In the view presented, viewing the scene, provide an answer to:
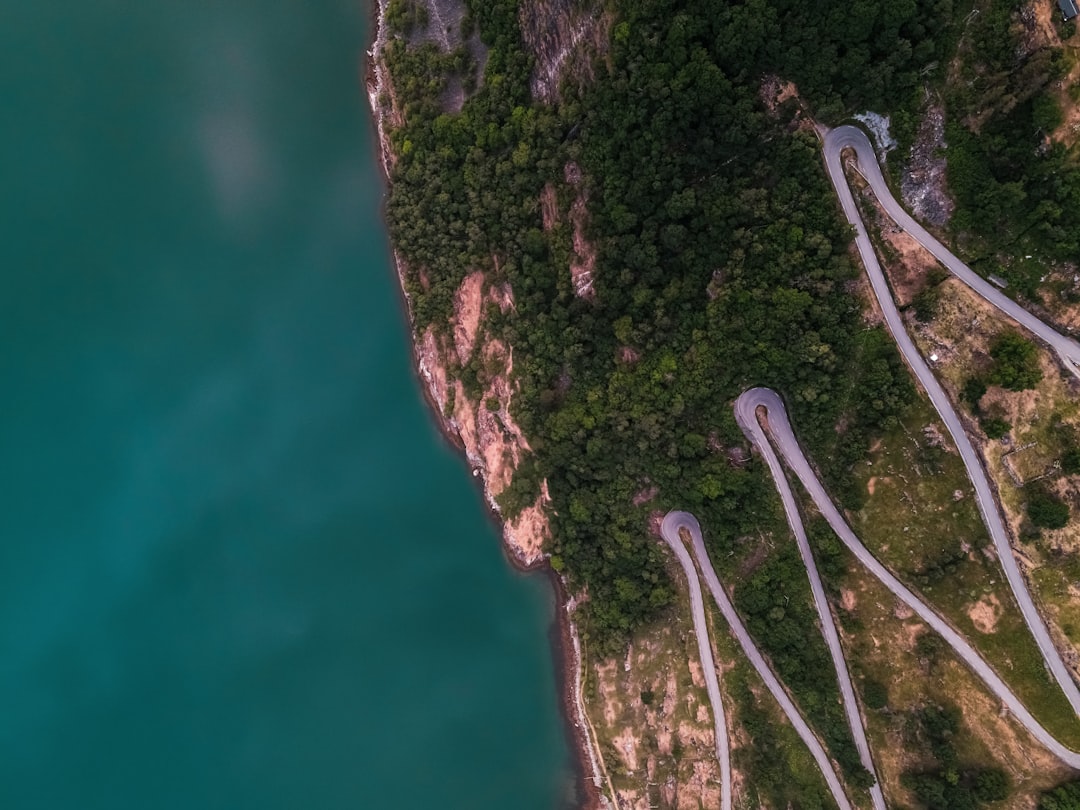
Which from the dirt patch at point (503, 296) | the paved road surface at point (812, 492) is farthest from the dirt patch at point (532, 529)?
the paved road surface at point (812, 492)

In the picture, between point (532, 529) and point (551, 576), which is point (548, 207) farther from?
point (551, 576)

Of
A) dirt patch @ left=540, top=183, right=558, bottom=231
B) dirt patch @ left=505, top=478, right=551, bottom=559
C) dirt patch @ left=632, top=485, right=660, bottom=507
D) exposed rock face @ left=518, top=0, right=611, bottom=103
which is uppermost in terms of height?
exposed rock face @ left=518, top=0, right=611, bottom=103

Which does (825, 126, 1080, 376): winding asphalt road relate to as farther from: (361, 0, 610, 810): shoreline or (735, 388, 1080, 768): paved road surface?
(361, 0, 610, 810): shoreline

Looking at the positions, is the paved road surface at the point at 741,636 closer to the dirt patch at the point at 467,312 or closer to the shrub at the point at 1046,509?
the shrub at the point at 1046,509

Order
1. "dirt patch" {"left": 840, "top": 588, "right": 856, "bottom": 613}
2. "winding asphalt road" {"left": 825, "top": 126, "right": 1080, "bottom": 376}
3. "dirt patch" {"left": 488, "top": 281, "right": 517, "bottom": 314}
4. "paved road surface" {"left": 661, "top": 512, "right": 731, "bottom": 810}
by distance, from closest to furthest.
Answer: "winding asphalt road" {"left": 825, "top": 126, "right": 1080, "bottom": 376}
"dirt patch" {"left": 840, "top": 588, "right": 856, "bottom": 613}
"paved road surface" {"left": 661, "top": 512, "right": 731, "bottom": 810}
"dirt patch" {"left": 488, "top": 281, "right": 517, "bottom": 314}

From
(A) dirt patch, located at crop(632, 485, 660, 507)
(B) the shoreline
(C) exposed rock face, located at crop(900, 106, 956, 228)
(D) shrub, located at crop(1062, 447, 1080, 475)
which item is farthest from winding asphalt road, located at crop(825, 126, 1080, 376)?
(B) the shoreline

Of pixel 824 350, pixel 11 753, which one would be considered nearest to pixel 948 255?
pixel 824 350

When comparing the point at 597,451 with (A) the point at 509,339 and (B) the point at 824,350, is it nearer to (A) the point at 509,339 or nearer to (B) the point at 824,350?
(A) the point at 509,339

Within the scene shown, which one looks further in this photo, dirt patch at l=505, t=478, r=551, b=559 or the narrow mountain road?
dirt patch at l=505, t=478, r=551, b=559
